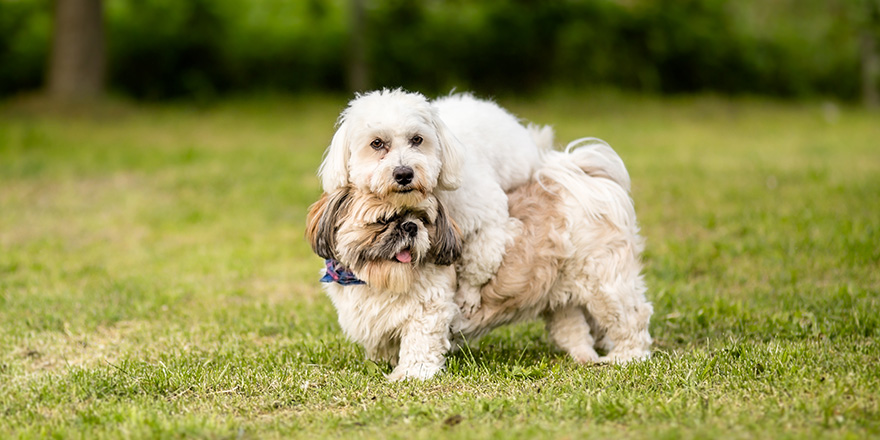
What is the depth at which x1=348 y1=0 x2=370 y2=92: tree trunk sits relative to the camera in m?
18.9

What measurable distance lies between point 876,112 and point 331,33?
470 inches

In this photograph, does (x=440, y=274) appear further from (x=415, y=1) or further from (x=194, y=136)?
(x=415, y=1)

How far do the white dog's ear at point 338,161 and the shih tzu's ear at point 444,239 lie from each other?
486 mm

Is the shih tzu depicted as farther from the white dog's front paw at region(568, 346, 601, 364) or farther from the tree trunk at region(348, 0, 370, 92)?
the tree trunk at region(348, 0, 370, 92)

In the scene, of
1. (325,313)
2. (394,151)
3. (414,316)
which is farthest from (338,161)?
(325,313)

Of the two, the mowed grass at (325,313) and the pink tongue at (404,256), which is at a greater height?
the pink tongue at (404,256)

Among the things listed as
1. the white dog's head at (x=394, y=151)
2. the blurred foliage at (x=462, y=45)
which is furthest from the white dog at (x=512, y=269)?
the blurred foliage at (x=462, y=45)

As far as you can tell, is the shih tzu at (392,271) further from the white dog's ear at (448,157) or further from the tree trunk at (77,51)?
the tree trunk at (77,51)

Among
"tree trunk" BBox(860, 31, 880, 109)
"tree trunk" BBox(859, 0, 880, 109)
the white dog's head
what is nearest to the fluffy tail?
the white dog's head

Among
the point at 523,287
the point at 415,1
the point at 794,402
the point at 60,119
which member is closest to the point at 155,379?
the point at 523,287

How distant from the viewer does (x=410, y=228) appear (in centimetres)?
452

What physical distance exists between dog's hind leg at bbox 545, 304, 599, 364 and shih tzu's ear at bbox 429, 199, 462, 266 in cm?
106

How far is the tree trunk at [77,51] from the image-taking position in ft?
52.6

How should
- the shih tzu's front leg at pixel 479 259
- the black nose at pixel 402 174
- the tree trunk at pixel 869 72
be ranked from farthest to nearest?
1. the tree trunk at pixel 869 72
2. the shih tzu's front leg at pixel 479 259
3. the black nose at pixel 402 174
